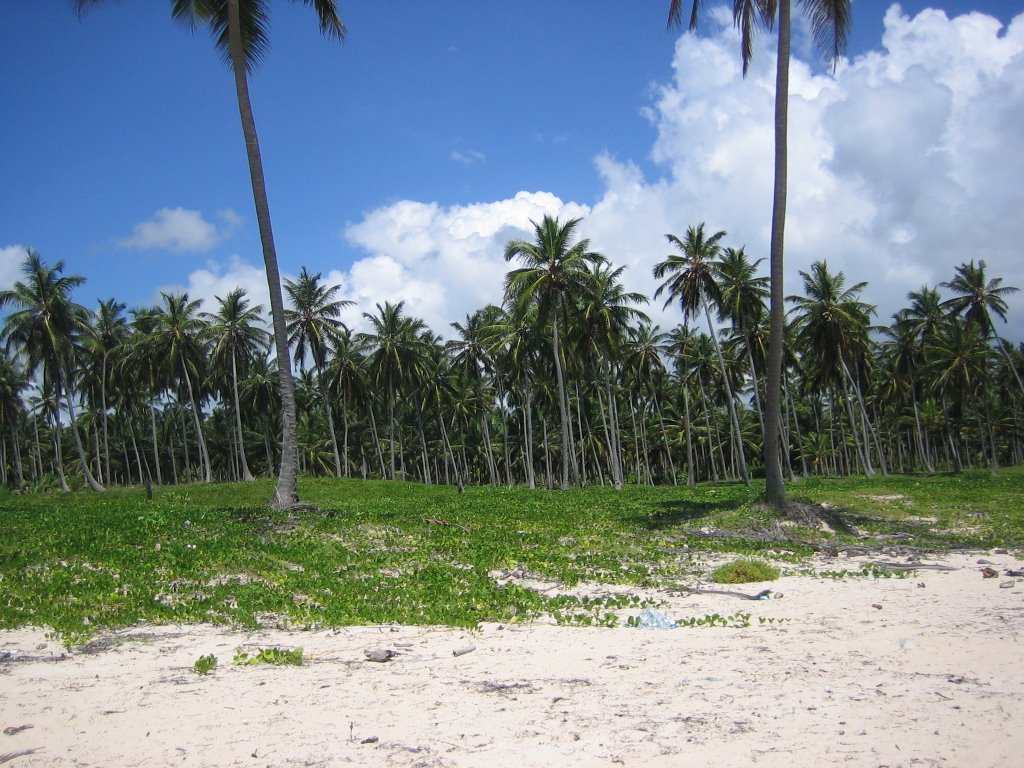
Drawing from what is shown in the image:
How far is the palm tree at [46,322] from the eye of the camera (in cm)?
3819

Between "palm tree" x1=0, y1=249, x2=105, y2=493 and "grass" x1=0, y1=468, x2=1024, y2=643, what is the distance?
21013mm

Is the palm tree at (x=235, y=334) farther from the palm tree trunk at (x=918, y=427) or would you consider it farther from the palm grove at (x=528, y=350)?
the palm tree trunk at (x=918, y=427)

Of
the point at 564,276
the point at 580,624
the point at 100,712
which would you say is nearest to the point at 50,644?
the point at 100,712

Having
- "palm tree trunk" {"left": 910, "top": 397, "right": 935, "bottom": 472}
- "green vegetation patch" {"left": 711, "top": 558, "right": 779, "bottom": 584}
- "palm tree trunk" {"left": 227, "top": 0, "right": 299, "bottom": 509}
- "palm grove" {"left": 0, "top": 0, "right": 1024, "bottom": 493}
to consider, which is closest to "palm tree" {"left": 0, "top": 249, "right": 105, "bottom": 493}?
"palm grove" {"left": 0, "top": 0, "right": 1024, "bottom": 493}

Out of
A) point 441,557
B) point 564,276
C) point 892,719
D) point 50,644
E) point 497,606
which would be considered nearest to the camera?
point 892,719

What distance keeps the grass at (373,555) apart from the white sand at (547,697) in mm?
812

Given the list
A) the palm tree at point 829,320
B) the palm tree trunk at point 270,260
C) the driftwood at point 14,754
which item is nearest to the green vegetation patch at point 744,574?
the driftwood at point 14,754

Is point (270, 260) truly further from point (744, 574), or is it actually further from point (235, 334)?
point (235, 334)

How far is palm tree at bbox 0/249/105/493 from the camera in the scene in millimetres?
38188

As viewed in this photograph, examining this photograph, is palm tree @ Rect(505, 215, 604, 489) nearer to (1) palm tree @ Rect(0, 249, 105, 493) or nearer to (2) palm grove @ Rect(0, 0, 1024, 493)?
(2) palm grove @ Rect(0, 0, 1024, 493)

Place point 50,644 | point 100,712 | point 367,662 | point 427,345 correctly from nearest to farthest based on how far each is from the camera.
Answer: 1. point 100,712
2. point 367,662
3. point 50,644
4. point 427,345

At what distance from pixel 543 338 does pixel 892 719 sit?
118 ft

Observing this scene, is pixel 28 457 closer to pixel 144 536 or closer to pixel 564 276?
pixel 564 276

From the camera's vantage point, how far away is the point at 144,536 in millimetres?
13352
